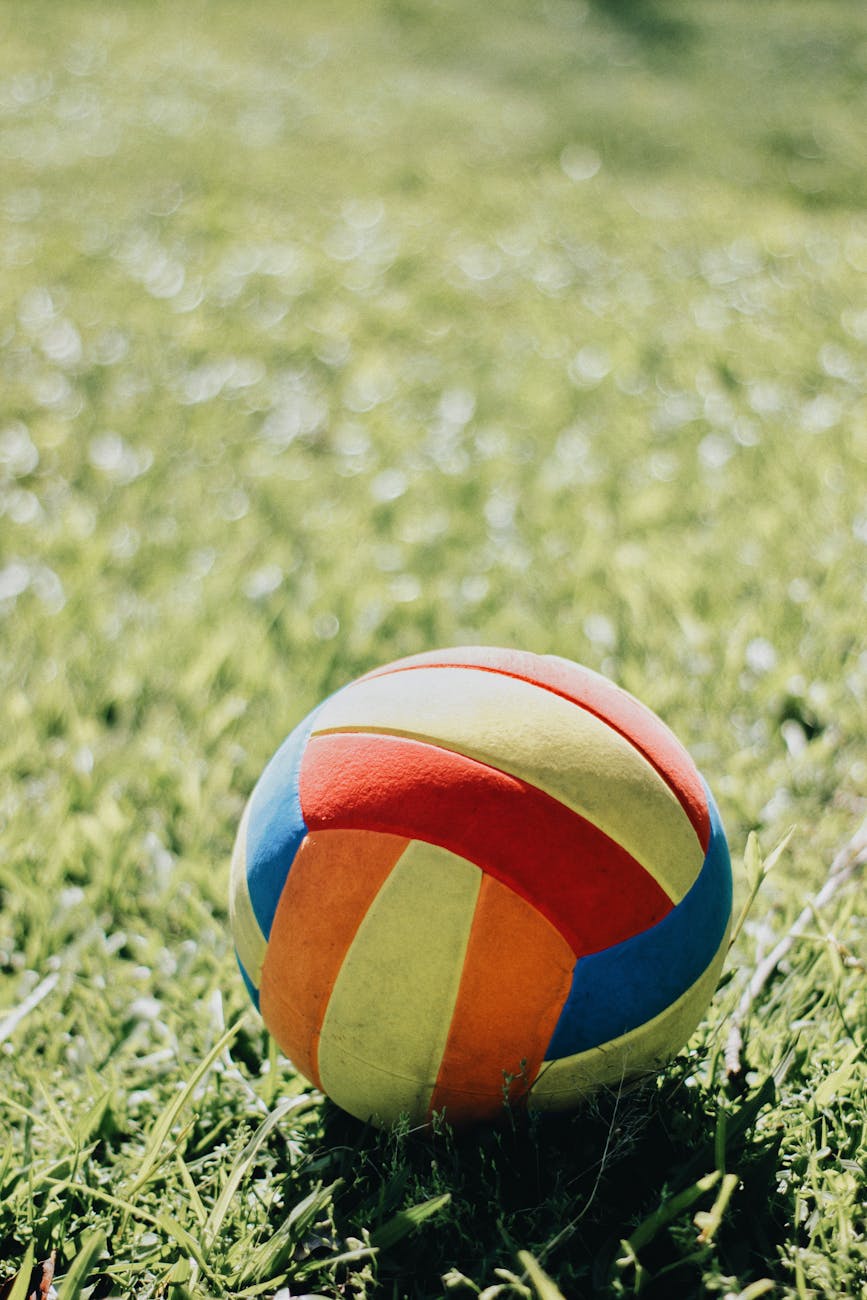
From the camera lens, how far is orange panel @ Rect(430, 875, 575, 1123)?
1.73 m

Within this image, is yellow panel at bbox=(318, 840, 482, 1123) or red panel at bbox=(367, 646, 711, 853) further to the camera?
red panel at bbox=(367, 646, 711, 853)

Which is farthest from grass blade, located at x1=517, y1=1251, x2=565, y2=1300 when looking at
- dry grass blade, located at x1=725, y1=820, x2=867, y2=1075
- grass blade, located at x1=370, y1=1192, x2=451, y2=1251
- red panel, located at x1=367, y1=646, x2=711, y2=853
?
red panel, located at x1=367, y1=646, x2=711, y2=853

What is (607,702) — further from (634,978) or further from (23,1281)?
(23,1281)

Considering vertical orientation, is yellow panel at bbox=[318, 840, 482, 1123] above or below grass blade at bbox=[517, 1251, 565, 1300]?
above

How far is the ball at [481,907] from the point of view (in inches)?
68.6

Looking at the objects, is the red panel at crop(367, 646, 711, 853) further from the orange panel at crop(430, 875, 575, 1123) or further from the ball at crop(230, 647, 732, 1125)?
the orange panel at crop(430, 875, 575, 1123)

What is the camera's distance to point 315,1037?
1.83 m

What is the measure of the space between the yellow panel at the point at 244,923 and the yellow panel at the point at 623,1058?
502mm

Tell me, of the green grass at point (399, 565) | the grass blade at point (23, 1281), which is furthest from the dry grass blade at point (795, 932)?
the grass blade at point (23, 1281)

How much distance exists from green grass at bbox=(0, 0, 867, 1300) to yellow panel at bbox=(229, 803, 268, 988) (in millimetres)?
134

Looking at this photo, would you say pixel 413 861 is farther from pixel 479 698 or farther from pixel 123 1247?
pixel 123 1247

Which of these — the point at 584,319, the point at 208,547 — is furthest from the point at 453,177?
the point at 208,547

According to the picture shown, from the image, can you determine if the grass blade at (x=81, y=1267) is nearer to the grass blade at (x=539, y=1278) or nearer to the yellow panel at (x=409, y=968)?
the yellow panel at (x=409, y=968)

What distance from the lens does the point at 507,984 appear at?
1739 mm
